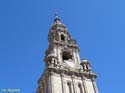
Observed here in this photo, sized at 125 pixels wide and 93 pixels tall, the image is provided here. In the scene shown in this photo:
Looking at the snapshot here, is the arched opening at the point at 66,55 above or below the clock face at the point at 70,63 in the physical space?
above

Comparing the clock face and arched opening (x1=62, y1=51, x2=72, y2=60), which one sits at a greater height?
arched opening (x1=62, y1=51, x2=72, y2=60)

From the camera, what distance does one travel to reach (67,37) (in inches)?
2457

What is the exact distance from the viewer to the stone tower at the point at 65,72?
47.4m

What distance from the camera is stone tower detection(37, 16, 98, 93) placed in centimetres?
4744

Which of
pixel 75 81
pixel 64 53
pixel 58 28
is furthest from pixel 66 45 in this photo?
pixel 75 81

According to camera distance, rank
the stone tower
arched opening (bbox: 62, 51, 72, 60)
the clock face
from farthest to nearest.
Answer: arched opening (bbox: 62, 51, 72, 60), the clock face, the stone tower

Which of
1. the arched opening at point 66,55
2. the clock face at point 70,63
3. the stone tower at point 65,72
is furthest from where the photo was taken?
the arched opening at point 66,55

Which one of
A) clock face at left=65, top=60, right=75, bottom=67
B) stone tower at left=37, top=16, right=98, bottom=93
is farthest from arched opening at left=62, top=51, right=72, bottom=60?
→ clock face at left=65, top=60, right=75, bottom=67

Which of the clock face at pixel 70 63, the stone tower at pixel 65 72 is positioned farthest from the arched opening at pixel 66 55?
the clock face at pixel 70 63

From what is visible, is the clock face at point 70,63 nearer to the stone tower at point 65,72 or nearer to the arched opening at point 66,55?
the stone tower at point 65,72

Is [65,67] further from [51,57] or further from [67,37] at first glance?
[67,37]

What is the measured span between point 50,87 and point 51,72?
2.94 meters

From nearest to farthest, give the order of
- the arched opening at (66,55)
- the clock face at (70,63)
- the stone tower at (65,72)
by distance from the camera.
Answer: the stone tower at (65,72) → the clock face at (70,63) → the arched opening at (66,55)

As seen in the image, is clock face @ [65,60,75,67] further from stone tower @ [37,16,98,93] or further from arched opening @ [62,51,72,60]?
arched opening @ [62,51,72,60]
